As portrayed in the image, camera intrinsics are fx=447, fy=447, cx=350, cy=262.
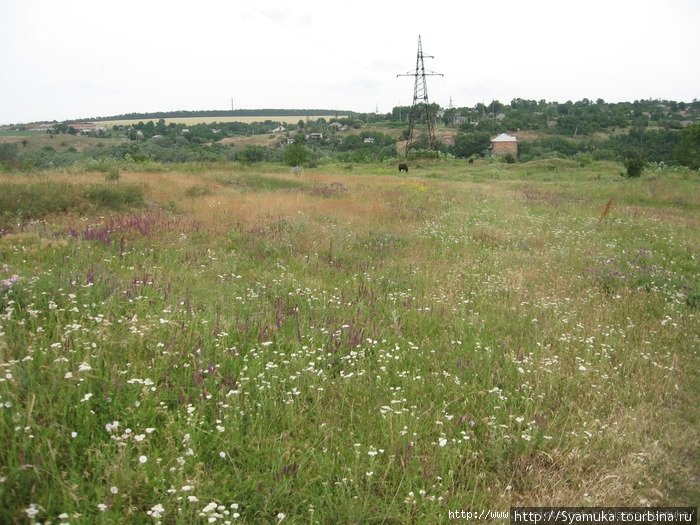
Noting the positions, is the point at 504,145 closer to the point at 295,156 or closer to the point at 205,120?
the point at 295,156

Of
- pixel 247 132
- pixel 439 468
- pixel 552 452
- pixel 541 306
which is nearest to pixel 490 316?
pixel 541 306

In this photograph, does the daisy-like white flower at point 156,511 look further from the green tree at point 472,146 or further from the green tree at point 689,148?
the green tree at point 472,146

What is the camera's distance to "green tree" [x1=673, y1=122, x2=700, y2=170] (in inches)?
2260

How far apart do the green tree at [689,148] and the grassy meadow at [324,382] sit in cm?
6144

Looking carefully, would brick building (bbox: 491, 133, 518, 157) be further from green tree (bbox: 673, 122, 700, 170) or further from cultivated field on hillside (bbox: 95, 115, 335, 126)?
cultivated field on hillside (bbox: 95, 115, 335, 126)

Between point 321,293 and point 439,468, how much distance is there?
3898 millimetres

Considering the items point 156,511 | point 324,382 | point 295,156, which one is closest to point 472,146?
point 295,156

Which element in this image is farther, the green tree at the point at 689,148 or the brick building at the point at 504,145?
the brick building at the point at 504,145

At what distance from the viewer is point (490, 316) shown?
6754mm

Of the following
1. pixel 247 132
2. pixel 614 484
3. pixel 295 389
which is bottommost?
pixel 614 484

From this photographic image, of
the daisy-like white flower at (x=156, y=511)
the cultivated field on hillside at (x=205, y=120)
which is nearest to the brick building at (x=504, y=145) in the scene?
the daisy-like white flower at (x=156, y=511)

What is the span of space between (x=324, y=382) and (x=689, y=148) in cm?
7217

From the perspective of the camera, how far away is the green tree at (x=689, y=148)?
5741cm

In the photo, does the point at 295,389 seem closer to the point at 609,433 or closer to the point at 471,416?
the point at 471,416
